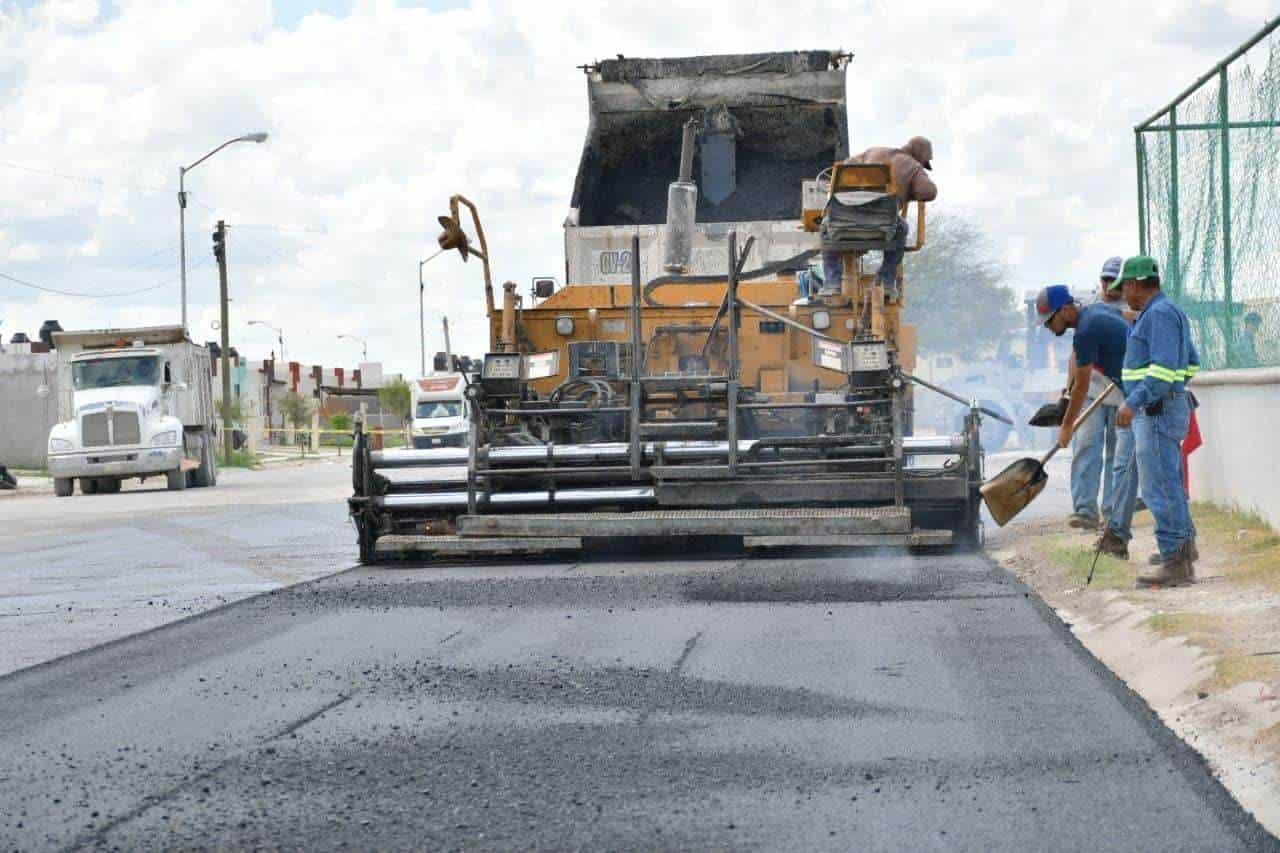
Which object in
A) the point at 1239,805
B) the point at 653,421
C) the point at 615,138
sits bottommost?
the point at 1239,805

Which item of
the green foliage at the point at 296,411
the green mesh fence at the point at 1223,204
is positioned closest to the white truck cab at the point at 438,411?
the green mesh fence at the point at 1223,204

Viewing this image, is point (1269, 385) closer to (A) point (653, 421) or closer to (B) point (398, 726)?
(A) point (653, 421)

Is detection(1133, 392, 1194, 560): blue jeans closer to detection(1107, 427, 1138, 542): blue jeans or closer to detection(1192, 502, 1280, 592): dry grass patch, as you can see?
detection(1192, 502, 1280, 592): dry grass patch

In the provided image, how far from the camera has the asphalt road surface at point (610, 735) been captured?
16.3 ft

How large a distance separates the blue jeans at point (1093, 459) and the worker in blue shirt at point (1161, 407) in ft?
9.95

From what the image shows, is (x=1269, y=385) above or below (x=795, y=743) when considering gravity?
above

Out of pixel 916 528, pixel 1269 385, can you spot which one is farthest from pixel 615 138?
pixel 1269 385

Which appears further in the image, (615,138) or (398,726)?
(615,138)

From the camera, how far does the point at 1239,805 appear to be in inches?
200

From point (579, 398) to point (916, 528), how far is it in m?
2.55

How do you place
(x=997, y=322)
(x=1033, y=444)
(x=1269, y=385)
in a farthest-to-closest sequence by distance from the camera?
1. (x=997, y=322)
2. (x=1033, y=444)
3. (x=1269, y=385)

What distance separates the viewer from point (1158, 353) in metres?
9.47

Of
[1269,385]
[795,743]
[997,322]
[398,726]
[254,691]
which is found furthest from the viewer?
[997,322]

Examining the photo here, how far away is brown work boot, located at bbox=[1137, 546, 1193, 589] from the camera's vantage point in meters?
9.45
